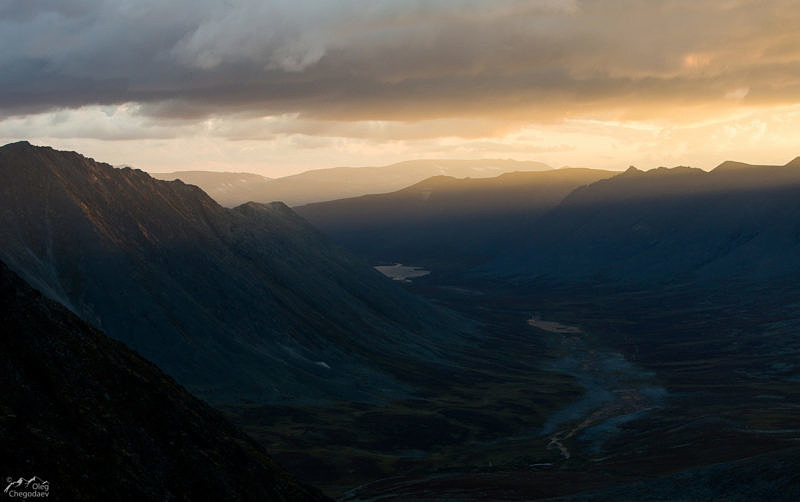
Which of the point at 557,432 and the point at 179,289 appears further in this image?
the point at 179,289

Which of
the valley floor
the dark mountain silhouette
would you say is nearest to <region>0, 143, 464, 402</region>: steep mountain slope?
the valley floor

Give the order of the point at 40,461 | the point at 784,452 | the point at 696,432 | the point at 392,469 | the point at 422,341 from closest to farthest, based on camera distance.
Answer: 1. the point at 40,461
2. the point at 784,452
3. the point at 392,469
4. the point at 696,432
5. the point at 422,341

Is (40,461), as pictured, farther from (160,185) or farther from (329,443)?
(160,185)

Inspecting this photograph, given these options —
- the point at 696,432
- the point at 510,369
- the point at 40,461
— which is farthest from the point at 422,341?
the point at 40,461
